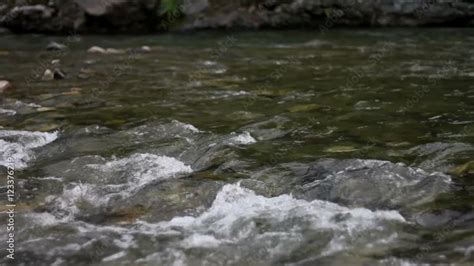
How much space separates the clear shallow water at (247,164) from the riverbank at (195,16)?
6.97 meters

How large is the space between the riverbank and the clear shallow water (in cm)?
697

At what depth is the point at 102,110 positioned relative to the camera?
7.85 metres

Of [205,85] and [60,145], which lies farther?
[205,85]

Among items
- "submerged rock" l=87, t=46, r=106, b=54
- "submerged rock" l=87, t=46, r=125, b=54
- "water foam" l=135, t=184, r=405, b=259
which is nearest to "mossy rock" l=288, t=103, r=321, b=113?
"water foam" l=135, t=184, r=405, b=259

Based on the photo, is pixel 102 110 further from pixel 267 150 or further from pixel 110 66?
pixel 110 66

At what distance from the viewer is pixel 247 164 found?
17.9ft

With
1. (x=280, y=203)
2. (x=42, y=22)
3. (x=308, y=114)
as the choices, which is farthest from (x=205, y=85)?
(x=42, y=22)

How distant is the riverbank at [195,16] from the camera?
1728cm

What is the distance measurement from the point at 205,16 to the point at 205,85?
8.88 metres

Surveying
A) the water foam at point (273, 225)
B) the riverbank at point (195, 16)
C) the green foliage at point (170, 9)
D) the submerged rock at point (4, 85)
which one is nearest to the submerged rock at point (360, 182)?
the water foam at point (273, 225)

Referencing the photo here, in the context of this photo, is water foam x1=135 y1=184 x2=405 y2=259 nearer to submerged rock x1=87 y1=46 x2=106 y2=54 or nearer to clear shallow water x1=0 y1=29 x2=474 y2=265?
clear shallow water x1=0 y1=29 x2=474 y2=265

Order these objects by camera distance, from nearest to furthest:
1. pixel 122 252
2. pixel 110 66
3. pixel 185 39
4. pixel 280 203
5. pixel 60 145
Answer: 1. pixel 122 252
2. pixel 280 203
3. pixel 60 145
4. pixel 110 66
5. pixel 185 39

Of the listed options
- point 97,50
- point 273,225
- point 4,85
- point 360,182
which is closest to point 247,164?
point 360,182

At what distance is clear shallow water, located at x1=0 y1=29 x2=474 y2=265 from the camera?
13.0 feet
